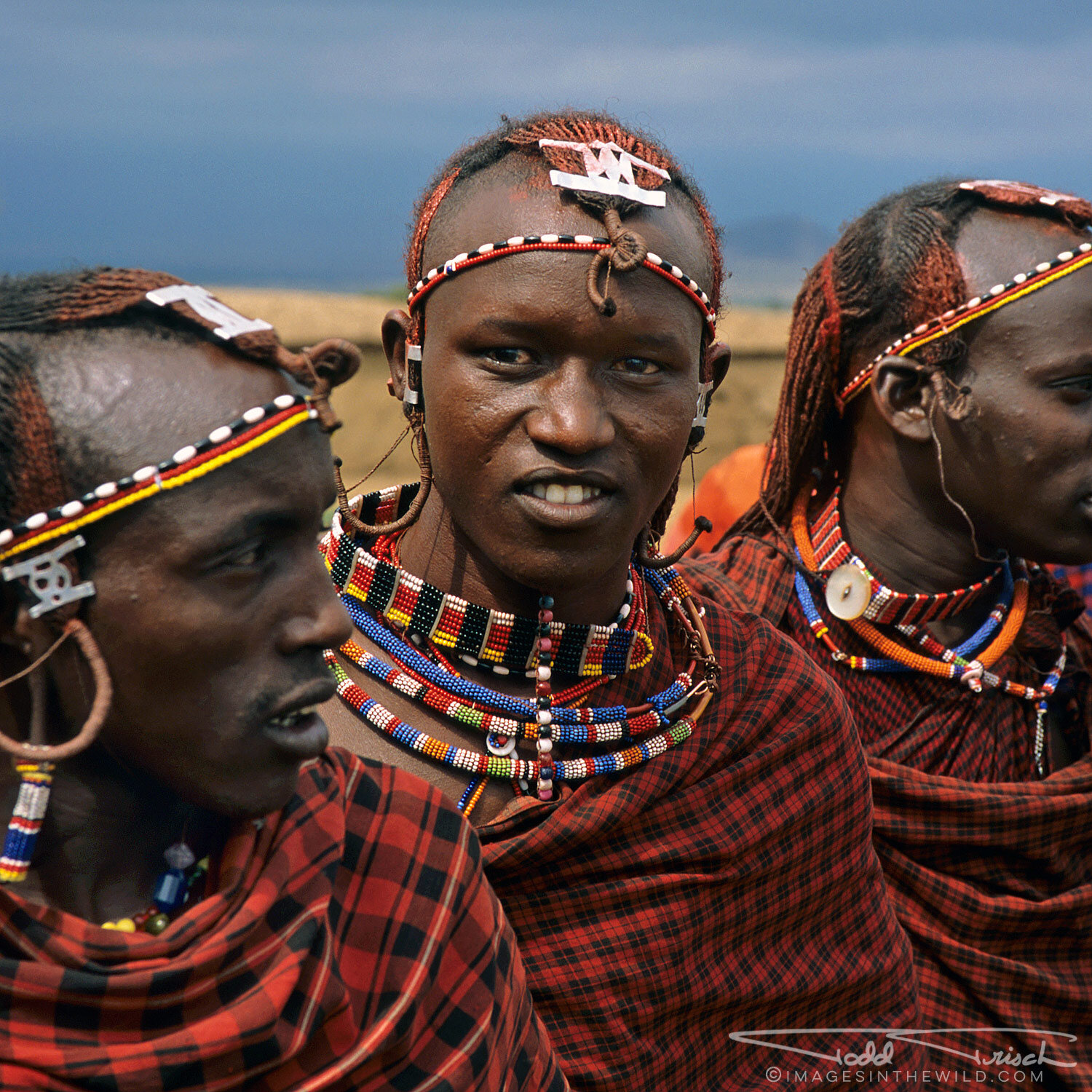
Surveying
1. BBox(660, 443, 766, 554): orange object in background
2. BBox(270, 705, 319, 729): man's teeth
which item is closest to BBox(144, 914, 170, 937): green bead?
BBox(270, 705, 319, 729): man's teeth

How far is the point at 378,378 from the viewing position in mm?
9258

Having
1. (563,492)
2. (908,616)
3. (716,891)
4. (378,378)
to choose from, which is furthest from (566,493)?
(378,378)

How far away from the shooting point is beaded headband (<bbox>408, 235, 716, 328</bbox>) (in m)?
2.53

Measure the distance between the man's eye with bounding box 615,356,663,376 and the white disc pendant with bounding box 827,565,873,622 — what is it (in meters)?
1.12

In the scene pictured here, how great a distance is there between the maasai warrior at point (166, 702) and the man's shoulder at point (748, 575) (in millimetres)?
1728

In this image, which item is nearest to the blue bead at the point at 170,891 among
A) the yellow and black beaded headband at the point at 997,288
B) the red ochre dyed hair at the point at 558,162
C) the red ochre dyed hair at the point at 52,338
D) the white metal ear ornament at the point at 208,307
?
the red ochre dyed hair at the point at 52,338

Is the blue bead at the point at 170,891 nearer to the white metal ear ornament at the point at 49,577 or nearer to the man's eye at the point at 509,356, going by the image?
the white metal ear ornament at the point at 49,577

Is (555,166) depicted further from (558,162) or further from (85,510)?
(85,510)

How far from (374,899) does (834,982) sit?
4.08ft

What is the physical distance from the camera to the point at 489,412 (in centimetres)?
255

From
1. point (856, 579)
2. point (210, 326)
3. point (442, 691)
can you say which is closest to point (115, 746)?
point (210, 326)

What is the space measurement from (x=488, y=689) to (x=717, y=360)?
0.82 m

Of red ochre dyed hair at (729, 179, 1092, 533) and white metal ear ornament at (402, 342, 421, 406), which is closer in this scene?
white metal ear ornament at (402, 342, 421, 406)

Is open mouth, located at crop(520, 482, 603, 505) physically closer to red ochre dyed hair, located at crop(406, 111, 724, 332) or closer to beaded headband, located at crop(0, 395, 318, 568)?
red ochre dyed hair, located at crop(406, 111, 724, 332)
